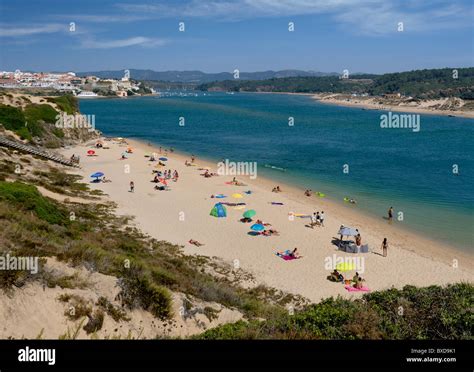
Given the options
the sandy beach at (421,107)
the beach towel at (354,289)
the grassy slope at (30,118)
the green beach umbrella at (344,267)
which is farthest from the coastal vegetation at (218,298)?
the sandy beach at (421,107)

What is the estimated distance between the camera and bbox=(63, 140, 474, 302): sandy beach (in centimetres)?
1980

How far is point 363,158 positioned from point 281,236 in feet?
112

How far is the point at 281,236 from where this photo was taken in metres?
25.0

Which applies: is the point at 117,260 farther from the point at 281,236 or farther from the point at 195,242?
the point at 281,236

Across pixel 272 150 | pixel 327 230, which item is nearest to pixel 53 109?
pixel 272 150

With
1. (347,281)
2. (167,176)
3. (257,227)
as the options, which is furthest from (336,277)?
(167,176)

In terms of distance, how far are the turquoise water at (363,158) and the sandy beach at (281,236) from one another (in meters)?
2.79

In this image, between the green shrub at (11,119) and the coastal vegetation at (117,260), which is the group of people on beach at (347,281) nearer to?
the coastal vegetation at (117,260)

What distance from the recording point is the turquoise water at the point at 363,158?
105 feet

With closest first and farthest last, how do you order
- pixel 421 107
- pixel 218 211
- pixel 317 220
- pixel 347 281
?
pixel 347 281
pixel 317 220
pixel 218 211
pixel 421 107

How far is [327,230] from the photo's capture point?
26609 millimetres

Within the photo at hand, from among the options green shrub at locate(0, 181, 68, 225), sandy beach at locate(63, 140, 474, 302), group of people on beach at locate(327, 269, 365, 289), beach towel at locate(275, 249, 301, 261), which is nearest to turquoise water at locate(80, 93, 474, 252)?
sandy beach at locate(63, 140, 474, 302)

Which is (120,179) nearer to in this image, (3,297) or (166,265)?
(166,265)
